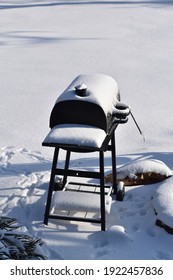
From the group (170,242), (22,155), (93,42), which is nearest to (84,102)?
(170,242)

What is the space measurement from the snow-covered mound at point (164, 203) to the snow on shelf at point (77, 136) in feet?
2.91

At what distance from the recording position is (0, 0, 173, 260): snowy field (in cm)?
462

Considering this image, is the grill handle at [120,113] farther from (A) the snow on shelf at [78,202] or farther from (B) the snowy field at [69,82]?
(B) the snowy field at [69,82]

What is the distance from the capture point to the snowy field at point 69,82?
4.62m

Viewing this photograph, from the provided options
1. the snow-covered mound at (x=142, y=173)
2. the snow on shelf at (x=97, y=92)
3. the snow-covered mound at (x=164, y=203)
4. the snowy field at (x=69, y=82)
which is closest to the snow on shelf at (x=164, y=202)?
the snow-covered mound at (x=164, y=203)

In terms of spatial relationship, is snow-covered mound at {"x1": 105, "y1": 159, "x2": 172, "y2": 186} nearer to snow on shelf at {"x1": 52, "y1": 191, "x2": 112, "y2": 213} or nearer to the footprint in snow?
snow on shelf at {"x1": 52, "y1": 191, "x2": 112, "y2": 213}

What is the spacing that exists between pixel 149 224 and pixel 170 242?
0.36 metres

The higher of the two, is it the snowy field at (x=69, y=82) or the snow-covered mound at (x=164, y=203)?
the snow-covered mound at (x=164, y=203)

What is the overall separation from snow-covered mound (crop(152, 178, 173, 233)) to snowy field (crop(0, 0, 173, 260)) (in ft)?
0.30

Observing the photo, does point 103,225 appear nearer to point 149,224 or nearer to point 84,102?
point 149,224

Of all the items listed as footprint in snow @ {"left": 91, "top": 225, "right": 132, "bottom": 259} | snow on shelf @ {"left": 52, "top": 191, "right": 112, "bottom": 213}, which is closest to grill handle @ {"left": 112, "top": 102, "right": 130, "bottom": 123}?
snow on shelf @ {"left": 52, "top": 191, "right": 112, "bottom": 213}

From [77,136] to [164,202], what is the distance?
107cm

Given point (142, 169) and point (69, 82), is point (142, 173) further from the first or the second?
point (69, 82)

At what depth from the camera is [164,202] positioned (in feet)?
15.9
